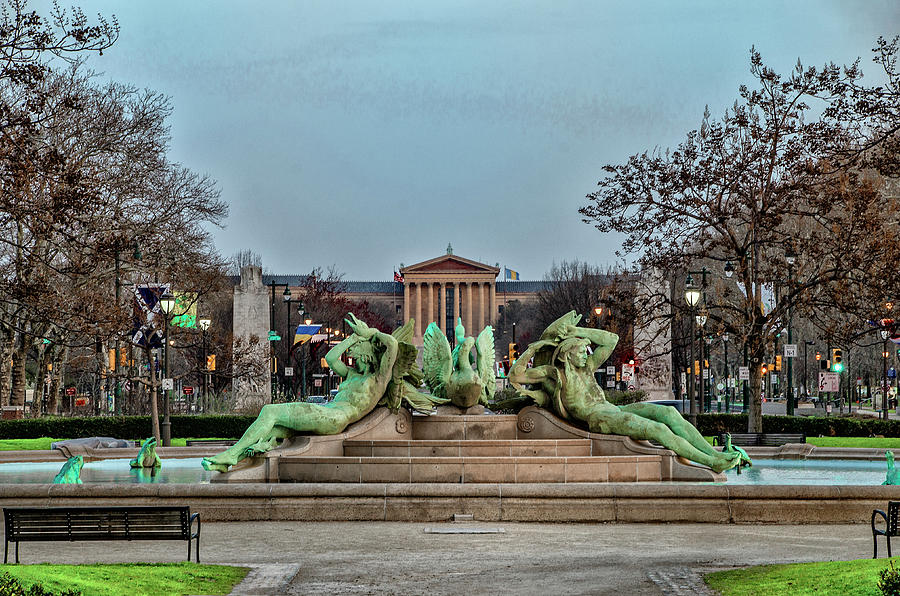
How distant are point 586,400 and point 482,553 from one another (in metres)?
6.78

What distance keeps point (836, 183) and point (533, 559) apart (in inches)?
1019

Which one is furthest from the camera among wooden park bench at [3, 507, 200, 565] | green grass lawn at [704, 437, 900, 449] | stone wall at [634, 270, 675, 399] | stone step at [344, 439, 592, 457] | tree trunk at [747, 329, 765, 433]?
stone wall at [634, 270, 675, 399]

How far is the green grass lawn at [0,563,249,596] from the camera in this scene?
31.4ft

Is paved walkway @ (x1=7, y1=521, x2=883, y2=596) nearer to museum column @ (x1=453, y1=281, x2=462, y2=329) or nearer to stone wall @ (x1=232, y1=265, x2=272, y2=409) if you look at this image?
stone wall @ (x1=232, y1=265, x2=272, y2=409)

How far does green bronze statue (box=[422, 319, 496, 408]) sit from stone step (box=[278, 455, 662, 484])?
2.57 m

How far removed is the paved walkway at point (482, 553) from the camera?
11.1 meters

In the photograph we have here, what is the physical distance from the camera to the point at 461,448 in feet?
62.1

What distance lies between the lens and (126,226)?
130 ft

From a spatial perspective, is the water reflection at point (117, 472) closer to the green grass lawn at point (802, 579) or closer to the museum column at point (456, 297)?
the green grass lawn at point (802, 579)

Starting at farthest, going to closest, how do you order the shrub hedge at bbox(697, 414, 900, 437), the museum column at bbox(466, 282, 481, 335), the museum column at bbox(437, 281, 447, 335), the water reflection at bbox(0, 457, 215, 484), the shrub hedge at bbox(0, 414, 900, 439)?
the museum column at bbox(466, 282, 481, 335) < the museum column at bbox(437, 281, 447, 335) < the shrub hedge at bbox(0, 414, 900, 439) < the shrub hedge at bbox(697, 414, 900, 437) < the water reflection at bbox(0, 457, 215, 484)

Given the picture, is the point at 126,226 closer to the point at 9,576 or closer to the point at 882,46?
the point at 882,46

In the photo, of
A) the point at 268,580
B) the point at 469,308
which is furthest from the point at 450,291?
the point at 268,580

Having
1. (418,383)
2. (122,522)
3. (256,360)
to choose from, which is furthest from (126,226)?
(122,522)

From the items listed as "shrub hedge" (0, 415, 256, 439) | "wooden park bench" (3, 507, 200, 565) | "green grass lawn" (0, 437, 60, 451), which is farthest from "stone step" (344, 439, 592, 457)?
"shrub hedge" (0, 415, 256, 439)
